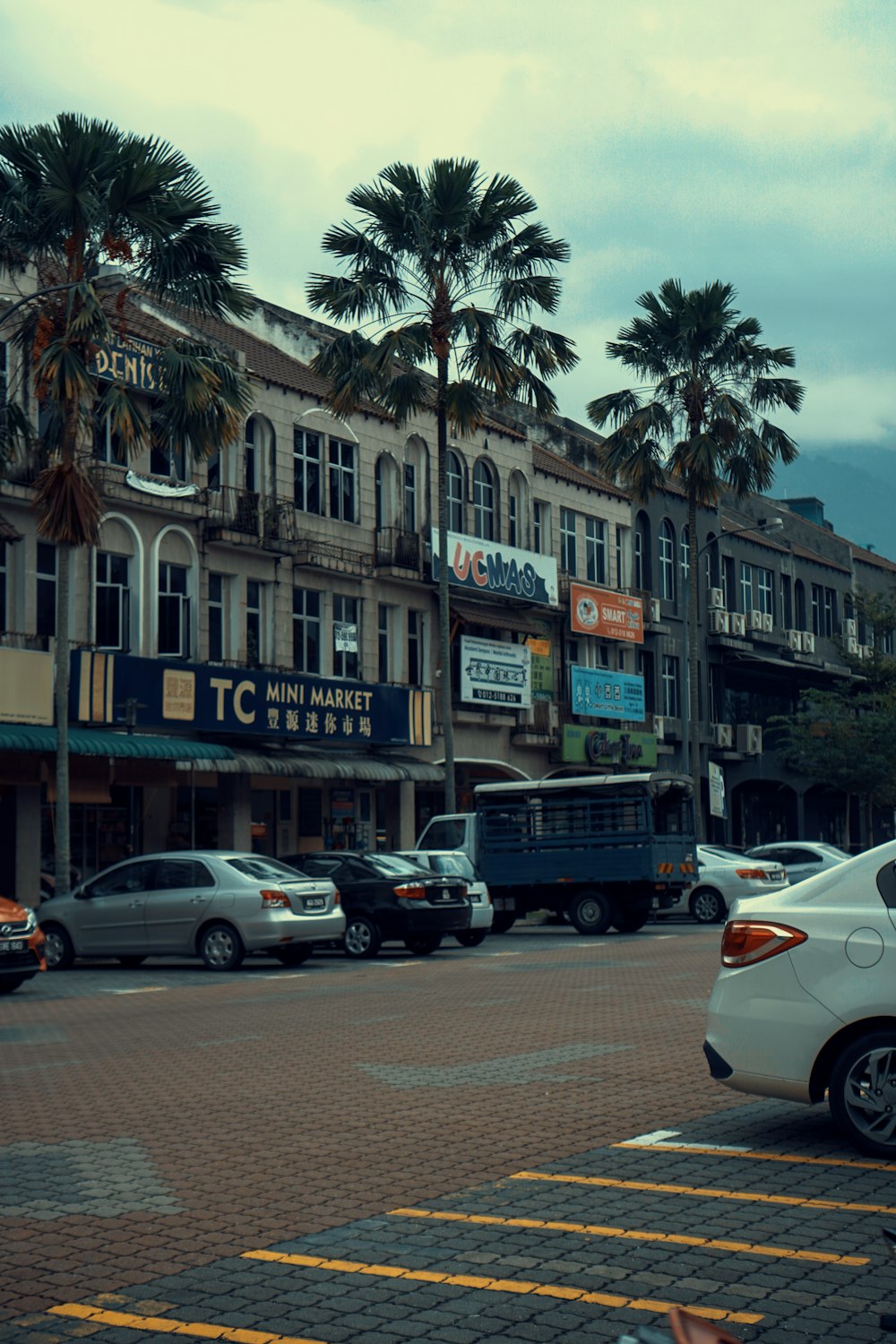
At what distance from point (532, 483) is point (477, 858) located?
59.1ft

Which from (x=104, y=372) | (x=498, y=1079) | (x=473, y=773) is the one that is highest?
(x=104, y=372)

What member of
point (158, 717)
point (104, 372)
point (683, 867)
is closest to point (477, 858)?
point (683, 867)

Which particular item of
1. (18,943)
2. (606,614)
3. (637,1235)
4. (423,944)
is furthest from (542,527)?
(637,1235)

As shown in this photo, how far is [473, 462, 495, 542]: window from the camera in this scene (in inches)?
1672

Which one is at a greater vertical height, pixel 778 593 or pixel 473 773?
pixel 778 593

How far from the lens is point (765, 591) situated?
58.8 meters

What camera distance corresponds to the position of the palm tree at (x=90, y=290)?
2339cm

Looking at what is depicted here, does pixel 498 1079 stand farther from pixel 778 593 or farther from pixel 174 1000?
pixel 778 593

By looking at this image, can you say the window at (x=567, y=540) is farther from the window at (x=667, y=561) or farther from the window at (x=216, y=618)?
the window at (x=216, y=618)

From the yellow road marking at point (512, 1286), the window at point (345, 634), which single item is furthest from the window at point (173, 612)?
the yellow road marking at point (512, 1286)

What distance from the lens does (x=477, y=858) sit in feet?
94.9

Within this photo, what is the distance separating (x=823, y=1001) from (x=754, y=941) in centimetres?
45

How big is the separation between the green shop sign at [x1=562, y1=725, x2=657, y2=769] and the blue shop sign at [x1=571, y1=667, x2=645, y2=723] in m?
0.51

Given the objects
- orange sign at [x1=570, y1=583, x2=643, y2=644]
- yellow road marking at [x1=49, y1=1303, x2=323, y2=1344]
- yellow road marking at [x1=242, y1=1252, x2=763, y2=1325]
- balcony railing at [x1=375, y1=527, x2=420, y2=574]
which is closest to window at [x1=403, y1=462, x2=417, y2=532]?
balcony railing at [x1=375, y1=527, x2=420, y2=574]
